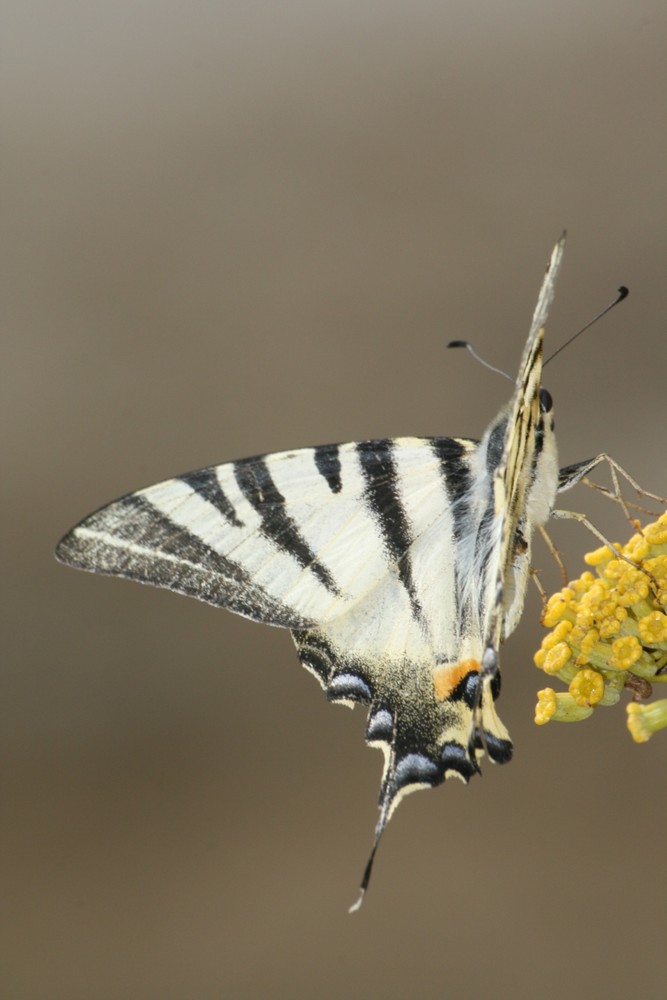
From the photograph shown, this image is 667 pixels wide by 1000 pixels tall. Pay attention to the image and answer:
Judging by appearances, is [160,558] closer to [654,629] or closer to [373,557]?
[373,557]

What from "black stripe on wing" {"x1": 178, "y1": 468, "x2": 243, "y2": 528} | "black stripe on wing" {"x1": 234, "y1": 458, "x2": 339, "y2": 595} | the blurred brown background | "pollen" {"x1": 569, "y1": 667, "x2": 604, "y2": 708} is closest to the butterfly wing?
"pollen" {"x1": 569, "y1": 667, "x2": 604, "y2": 708}

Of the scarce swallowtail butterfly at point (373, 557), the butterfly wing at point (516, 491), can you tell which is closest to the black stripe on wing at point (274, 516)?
the scarce swallowtail butterfly at point (373, 557)

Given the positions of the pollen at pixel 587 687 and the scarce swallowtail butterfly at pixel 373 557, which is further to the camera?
the scarce swallowtail butterfly at pixel 373 557

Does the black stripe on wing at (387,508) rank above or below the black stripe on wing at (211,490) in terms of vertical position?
below

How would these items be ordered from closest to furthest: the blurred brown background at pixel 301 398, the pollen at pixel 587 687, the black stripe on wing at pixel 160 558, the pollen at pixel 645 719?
the pollen at pixel 645 719, the pollen at pixel 587 687, the black stripe on wing at pixel 160 558, the blurred brown background at pixel 301 398

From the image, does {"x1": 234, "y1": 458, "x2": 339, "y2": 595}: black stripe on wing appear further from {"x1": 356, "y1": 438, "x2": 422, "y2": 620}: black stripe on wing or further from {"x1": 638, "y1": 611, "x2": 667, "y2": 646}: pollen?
{"x1": 638, "y1": 611, "x2": 667, "y2": 646}: pollen

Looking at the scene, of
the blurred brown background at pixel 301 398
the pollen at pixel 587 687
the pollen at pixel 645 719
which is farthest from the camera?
the blurred brown background at pixel 301 398

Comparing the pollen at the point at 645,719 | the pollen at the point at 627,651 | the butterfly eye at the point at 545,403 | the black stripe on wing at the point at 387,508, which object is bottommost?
the pollen at the point at 645,719

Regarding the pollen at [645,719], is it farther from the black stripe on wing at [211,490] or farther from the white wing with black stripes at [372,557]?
the black stripe on wing at [211,490]

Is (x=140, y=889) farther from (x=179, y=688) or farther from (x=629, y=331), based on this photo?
(x=629, y=331)
